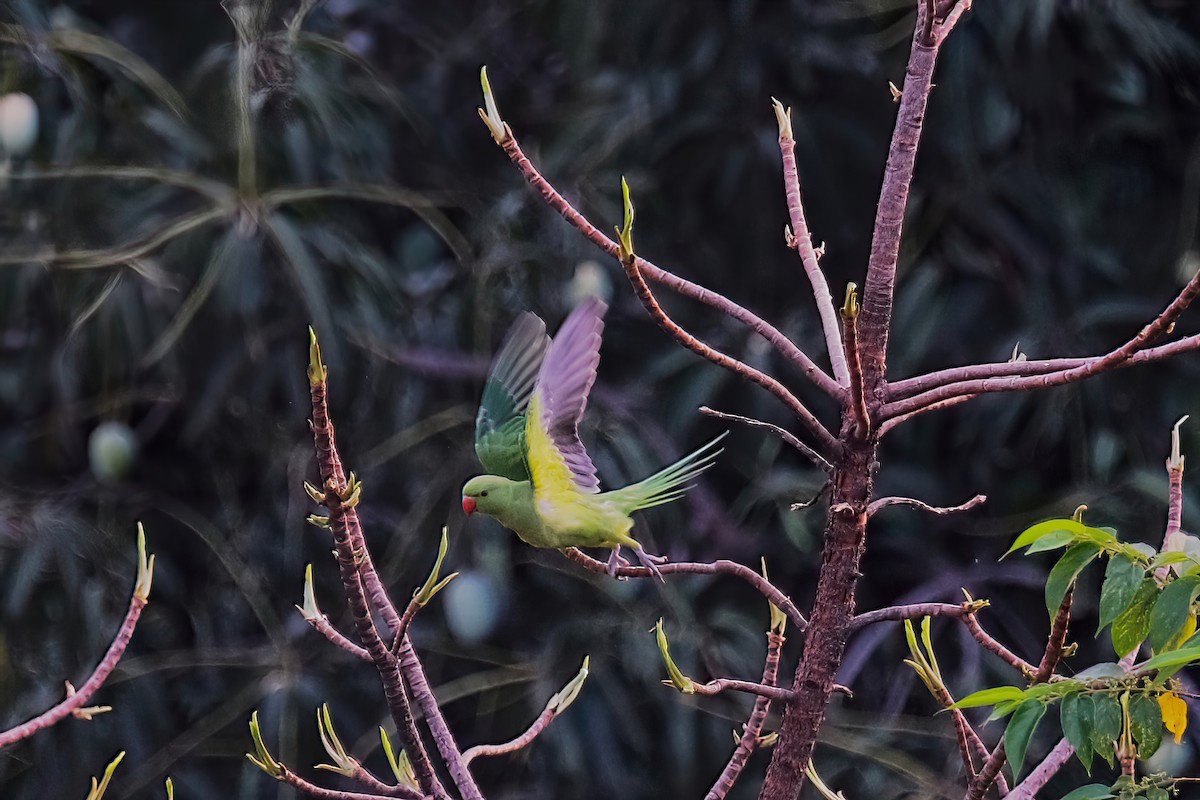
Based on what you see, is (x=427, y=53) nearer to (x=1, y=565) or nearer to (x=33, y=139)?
(x=33, y=139)

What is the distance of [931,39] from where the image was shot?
490 mm

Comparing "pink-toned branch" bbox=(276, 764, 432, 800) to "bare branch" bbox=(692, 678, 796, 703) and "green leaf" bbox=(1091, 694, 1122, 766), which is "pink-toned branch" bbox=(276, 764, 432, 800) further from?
→ "green leaf" bbox=(1091, 694, 1122, 766)

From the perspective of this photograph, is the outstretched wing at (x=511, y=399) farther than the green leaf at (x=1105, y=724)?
Yes

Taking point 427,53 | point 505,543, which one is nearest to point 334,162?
point 427,53

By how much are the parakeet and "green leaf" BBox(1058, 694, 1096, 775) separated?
0.18 m

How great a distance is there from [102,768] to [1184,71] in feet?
4.04

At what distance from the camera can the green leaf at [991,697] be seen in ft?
1.53

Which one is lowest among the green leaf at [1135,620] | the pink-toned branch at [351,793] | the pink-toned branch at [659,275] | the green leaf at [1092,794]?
the pink-toned branch at [351,793]

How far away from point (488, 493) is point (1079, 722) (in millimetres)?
320

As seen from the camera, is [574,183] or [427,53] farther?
[427,53]

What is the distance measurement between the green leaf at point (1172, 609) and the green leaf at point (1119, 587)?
0.01 metres

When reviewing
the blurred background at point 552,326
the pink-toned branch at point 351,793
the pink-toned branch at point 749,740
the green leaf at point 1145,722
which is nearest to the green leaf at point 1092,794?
the green leaf at point 1145,722

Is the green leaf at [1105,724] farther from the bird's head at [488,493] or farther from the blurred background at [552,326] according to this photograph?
the blurred background at [552,326]

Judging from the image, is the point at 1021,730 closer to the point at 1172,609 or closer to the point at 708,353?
the point at 1172,609
